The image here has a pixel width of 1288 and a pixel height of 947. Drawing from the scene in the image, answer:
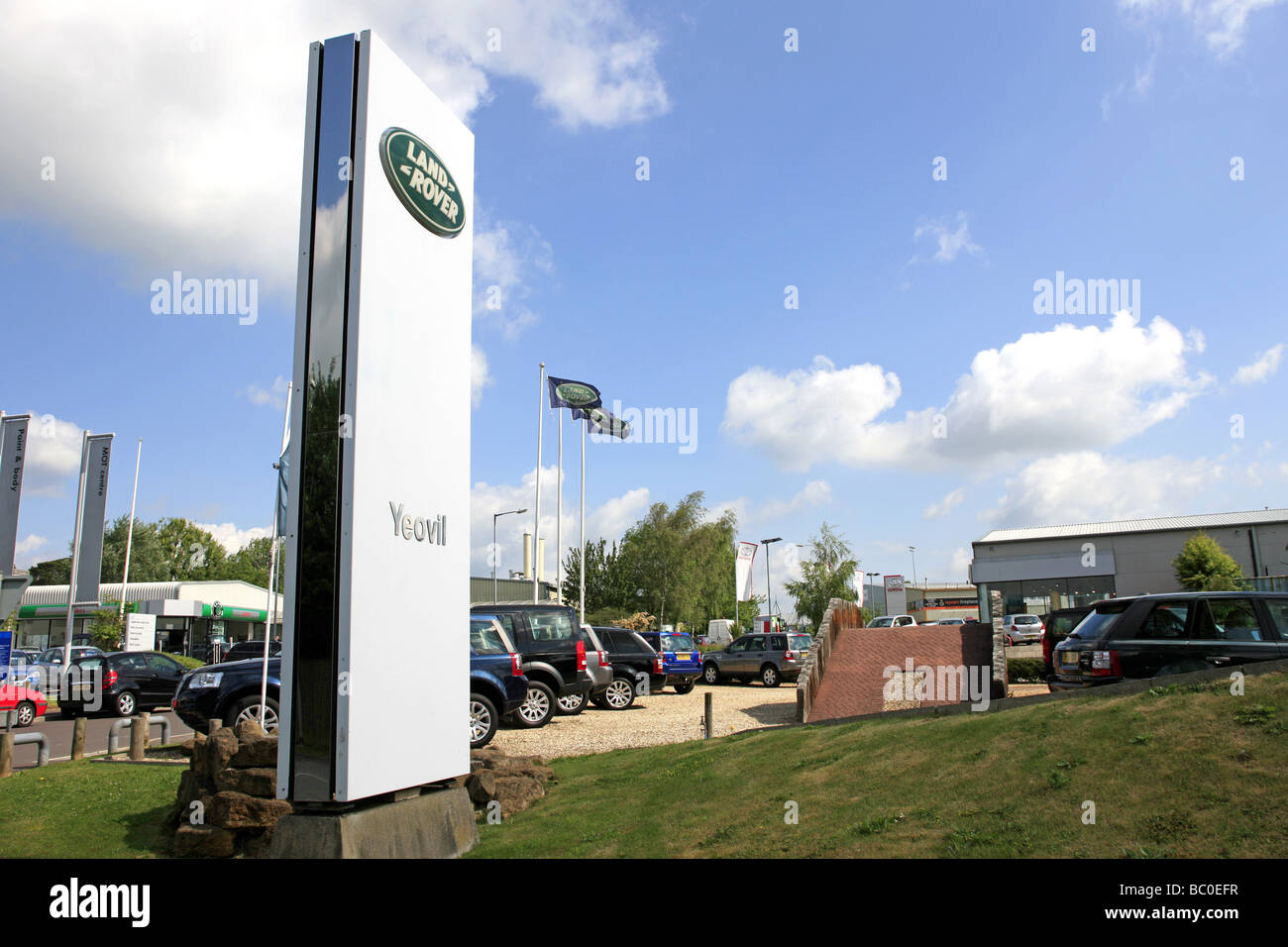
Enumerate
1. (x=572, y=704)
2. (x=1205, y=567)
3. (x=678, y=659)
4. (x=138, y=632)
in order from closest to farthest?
(x=572, y=704), (x=678, y=659), (x=138, y=632), (x=1205, y=567)

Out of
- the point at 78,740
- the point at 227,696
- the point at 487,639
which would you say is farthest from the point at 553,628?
the point at 78,740

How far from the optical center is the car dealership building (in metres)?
59.9

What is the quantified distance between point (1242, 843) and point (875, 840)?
193cm

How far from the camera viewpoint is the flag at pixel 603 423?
3591cm

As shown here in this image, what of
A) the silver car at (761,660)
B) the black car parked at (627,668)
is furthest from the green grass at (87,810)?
the silver car at (761,660)

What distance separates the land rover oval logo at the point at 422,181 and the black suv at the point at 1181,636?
8.29 meters

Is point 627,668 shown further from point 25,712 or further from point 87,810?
point 25,712

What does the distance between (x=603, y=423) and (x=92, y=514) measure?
18703mm

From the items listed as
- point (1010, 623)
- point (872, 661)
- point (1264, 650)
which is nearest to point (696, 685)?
point (872, 661)

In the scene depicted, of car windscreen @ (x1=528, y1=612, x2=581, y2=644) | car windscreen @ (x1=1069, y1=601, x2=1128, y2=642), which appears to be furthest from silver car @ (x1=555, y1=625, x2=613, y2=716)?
car windscreen @ (x1=1069, y1=601, x2=1128, y2=642)

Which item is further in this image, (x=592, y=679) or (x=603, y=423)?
(x=603, y=423)

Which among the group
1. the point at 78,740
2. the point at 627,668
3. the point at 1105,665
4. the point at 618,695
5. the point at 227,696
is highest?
the point at 1105,665

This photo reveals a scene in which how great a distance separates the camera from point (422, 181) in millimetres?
6938

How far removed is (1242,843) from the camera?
4.39 metres
